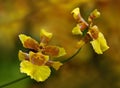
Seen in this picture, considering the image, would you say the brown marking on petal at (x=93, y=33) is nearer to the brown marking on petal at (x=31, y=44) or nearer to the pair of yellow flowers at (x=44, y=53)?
the pair of yellow flowers at (x=44, y=53)

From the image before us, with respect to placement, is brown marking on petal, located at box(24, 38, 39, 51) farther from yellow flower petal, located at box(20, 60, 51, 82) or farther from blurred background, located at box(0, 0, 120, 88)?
blurred background, located at box(0, 0, 120, 88)

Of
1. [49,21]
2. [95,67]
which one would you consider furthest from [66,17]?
[95,67]

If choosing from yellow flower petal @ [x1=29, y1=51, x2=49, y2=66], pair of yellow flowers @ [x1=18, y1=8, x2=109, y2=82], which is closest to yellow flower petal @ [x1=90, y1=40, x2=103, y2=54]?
pair of yellow flowers @ [x1=18, y1=8, x2=109, y2=82]

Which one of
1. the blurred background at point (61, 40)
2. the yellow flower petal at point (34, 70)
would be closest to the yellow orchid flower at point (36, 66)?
the yellow flower petal at point (34, 70)

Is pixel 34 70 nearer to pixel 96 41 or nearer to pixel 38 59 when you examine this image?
pixel 38 59

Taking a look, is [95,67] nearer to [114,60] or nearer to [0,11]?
[114,60]

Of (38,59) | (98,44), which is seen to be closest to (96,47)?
(98,44)
